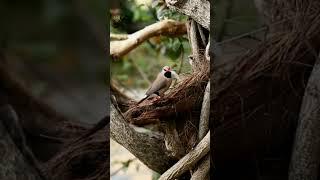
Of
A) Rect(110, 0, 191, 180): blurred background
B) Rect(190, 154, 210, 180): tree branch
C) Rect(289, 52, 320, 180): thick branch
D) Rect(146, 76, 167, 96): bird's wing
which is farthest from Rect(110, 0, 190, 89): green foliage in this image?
Rect(289, 52, 320, 180): thick branch

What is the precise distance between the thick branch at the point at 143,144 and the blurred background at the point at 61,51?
24 cm

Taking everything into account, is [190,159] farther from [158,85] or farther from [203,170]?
[158,85]

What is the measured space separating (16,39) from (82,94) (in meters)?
0.27

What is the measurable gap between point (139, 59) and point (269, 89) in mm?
849

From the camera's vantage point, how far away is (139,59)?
248cm

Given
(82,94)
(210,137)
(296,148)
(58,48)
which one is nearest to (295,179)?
(296,148)

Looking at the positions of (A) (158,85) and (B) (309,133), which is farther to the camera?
(A) (158,85)

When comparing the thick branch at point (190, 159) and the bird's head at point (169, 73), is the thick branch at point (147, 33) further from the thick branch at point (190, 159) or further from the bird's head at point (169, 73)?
the thick branch at point (190, 159)

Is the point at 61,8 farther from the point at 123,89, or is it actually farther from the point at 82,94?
the point at 123,89

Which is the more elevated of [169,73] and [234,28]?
[234,28]

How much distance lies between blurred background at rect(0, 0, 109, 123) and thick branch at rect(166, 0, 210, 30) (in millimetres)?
370

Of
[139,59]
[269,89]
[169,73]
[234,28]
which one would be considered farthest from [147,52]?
[269,89]

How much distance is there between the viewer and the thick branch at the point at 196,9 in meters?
1.87

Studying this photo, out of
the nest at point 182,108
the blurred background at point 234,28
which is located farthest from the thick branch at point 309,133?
the nest at point 182,108
